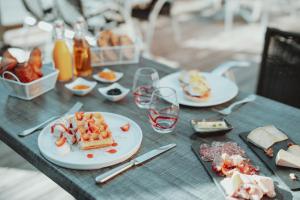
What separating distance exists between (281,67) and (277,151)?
86 cm

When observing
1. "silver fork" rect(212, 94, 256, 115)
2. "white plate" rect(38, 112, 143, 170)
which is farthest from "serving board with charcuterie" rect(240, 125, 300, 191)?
"white plate" rect(38, 112, 143, 170)

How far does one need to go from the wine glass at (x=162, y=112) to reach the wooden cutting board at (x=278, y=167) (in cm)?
22

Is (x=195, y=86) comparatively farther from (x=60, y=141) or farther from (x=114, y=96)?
(x=60, y=141)

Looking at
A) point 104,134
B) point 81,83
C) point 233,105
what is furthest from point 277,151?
point 81,83

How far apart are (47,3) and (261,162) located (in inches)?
103

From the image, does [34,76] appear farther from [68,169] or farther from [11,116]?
[68,169]

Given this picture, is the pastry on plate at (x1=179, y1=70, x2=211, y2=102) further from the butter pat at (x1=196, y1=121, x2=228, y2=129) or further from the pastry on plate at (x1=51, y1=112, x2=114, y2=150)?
the pastry on plate at (x1=51, y1=112, x2=114, y2=150)

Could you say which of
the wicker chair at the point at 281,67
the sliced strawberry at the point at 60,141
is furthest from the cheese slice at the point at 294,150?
the wicker chair at the point at 281,67

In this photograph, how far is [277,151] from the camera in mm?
1196

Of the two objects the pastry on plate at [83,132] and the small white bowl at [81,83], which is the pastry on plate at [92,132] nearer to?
the pastry on plate at [83,132]

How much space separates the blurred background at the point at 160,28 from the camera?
236 centimetres

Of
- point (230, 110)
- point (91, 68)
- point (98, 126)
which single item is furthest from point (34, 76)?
point (230, 110)

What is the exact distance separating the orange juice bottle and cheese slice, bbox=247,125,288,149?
0.79 meters

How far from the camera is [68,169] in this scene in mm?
1104
